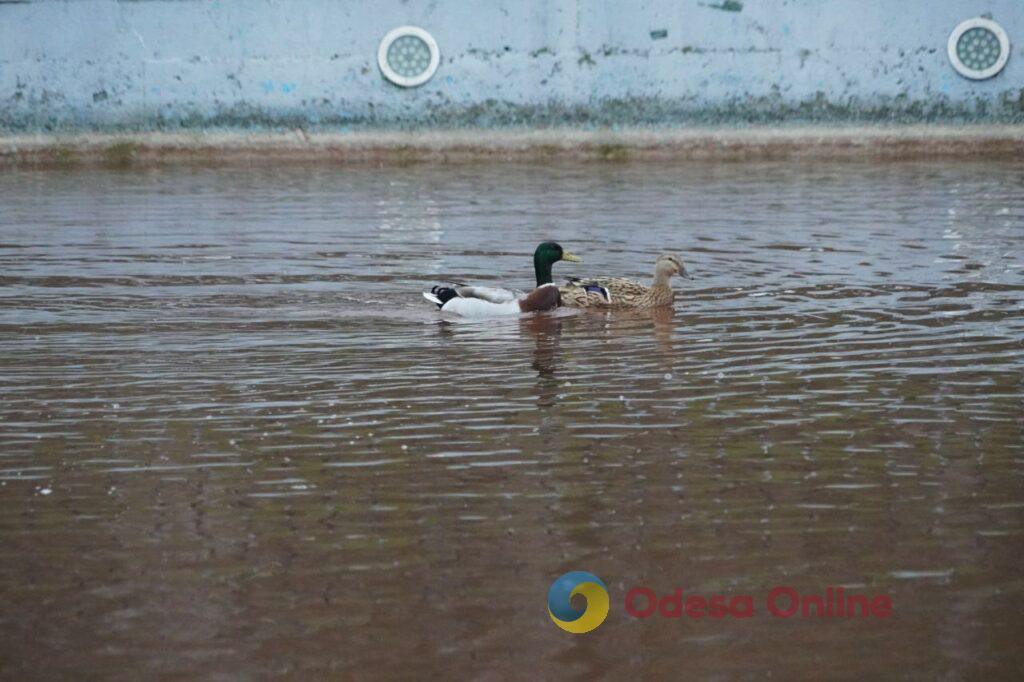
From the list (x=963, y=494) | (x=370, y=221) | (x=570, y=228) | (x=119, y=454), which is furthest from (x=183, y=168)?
(x=963, y=494)

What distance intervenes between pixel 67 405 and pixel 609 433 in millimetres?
2893

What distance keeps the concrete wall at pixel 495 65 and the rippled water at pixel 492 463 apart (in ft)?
42.2

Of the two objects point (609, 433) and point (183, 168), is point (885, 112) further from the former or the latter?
point (609, 433)

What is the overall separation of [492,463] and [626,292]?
5171 mm

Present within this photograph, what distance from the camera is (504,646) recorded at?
200 inches

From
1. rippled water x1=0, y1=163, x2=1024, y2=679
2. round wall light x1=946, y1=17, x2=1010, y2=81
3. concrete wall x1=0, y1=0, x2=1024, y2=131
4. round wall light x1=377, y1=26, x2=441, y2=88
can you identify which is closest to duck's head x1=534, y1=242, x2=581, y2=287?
rippled water x1=0, y1=163, x2=1024, y2=679

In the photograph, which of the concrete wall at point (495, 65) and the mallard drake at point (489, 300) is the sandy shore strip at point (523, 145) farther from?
the mallard drake at point (489, 300)

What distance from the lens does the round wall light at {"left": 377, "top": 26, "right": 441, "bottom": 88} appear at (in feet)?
89.5

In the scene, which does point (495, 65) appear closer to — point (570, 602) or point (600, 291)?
point (600, 291)

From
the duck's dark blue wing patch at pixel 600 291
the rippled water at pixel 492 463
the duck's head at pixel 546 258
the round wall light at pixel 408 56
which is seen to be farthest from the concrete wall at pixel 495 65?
the duck's dark blue wing patch at pixel 600 291

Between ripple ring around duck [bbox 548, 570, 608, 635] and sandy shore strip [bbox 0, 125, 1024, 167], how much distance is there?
72.1 feet

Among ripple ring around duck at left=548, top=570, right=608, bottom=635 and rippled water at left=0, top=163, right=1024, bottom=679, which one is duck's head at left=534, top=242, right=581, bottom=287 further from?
ripple ring around duck at left=548, top=570, right=608, bottom=635

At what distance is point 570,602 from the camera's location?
542 cm

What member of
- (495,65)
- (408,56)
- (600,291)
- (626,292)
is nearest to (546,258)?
(600,291)
